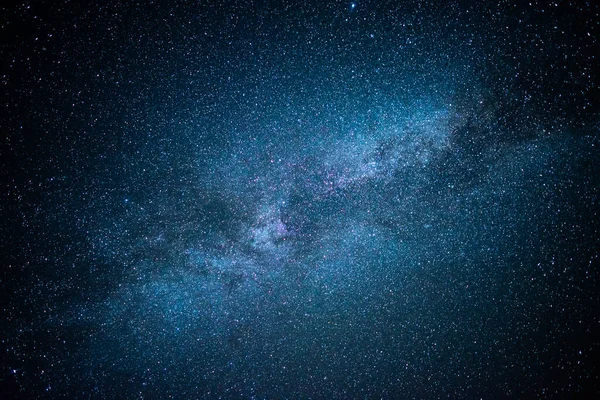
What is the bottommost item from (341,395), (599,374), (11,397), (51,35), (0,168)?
(599,374)

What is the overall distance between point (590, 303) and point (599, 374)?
3.15 ft

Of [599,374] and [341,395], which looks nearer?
[341,395]

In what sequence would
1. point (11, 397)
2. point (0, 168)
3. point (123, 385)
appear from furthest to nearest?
point (123, 385) < point (11, 397) < point (0, 168)

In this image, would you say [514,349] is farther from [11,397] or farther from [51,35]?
[51,35]

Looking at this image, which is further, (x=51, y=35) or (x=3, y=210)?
(x=3, y=210)

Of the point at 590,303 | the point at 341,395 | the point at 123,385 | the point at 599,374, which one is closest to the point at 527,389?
the point at 599,374

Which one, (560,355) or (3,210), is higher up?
(3,210)

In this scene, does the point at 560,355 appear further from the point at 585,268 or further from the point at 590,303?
the point at 585,268

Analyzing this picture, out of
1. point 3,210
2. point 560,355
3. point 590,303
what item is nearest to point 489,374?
point 560,355

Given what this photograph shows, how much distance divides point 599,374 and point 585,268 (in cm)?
138

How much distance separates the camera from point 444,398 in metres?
2.60

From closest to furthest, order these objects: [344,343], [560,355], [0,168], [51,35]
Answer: [51,35], [0,168], [344,343], [560,355]

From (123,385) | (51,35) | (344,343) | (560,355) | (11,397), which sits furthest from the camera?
(560,355)

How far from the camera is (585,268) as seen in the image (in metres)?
2.57
